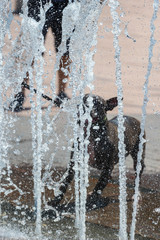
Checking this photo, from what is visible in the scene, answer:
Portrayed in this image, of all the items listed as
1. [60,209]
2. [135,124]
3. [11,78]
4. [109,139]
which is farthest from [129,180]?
[11,78]

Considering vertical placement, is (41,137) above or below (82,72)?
below

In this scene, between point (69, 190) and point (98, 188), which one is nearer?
point (98, 188)

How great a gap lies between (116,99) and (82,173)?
2.12 feet

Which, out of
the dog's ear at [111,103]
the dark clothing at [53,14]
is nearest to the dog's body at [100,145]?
the dog's ear at [111,103]

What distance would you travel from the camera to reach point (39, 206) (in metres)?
2.69

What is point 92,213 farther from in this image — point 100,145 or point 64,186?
point 100,145

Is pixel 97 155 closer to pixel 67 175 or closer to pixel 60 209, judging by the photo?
pixel 67 175

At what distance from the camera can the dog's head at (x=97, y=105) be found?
290cm

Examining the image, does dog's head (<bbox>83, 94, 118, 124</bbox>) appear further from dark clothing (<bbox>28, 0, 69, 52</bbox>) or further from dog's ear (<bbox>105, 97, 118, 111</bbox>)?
dark clothing (<bbox>28, 0, 69, 52</bbox>)

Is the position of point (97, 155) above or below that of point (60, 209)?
above

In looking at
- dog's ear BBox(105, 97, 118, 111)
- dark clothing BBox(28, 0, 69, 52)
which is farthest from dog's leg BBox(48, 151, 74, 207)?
dark clothing BBox(28, 0, 69, 52)

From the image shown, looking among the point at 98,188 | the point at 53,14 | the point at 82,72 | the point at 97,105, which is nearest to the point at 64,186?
the point at 98,188

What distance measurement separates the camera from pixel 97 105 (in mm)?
2912

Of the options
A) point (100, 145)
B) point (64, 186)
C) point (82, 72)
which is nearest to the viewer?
point (64, 186)
